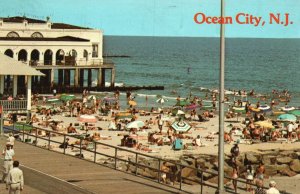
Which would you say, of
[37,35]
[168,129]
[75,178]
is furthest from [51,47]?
[75,178]

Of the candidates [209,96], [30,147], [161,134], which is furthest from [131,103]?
[30,147]

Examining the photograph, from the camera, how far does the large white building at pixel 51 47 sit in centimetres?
7950

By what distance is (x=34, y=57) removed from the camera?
84.6 meters

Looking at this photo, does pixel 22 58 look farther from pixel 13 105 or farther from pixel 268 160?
pixel 268 160

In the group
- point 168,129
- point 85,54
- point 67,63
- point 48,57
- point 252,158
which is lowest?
point 252,158

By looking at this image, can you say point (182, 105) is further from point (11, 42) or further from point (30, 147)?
point (30, 147)

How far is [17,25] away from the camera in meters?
84.0

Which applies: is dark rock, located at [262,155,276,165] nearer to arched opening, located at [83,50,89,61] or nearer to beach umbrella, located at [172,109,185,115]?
beach umbrella, located at [172,109,185,115]

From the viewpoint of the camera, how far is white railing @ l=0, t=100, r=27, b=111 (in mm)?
35781

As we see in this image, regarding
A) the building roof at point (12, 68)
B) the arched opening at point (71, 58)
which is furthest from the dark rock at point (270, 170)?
the arched opening at point (71, 58)

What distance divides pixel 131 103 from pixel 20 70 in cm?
2657

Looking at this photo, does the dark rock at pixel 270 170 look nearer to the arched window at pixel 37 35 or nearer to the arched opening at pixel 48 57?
the arched opening at pixel 48 57

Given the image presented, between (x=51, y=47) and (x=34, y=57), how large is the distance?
376cm

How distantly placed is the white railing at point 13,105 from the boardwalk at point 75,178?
1185 centimetres
